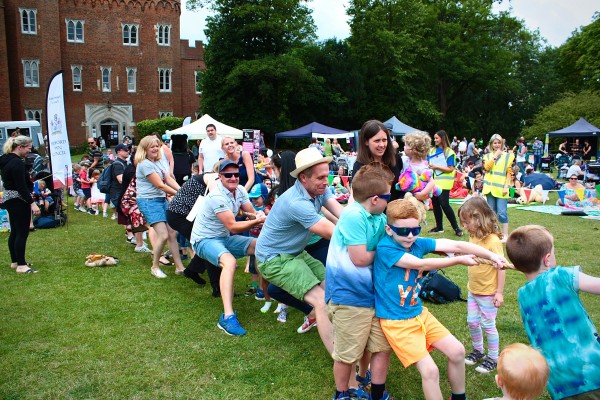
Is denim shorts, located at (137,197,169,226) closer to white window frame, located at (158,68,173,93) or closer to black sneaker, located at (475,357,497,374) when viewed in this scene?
black sneaker, located at (475,357,497,374)

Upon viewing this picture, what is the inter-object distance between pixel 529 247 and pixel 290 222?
199 cm

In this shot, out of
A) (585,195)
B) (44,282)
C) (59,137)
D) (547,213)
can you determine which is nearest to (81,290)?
(44,282)

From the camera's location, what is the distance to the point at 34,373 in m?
4.11

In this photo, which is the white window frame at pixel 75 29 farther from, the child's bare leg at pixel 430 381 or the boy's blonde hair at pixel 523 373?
the boy's blonde hair at pixel 523 373

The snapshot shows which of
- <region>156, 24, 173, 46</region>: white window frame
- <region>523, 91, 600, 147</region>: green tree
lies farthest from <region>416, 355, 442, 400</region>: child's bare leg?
<region>156, 24, 173, 46</region>: white window frame

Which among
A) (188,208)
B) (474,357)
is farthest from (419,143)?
(474,357)

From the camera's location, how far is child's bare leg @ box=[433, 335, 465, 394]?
125 inches

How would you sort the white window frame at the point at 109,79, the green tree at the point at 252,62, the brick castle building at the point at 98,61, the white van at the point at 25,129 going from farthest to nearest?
the white window frame at the point at 109,79
the brick castle building at the point at 98,61
the green tree at the point at 252,62
the white van at the point at 25,129

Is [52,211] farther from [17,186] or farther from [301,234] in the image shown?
[301,234]

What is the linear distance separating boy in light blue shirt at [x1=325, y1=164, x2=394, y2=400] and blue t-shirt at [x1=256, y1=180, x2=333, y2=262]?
0.68 meters

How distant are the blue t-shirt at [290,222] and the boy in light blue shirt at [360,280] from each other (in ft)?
2.24

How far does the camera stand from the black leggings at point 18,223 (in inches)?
275

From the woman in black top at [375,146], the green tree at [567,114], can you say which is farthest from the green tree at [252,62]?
the woman in black top at [375,146]

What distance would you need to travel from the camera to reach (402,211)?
307cm
